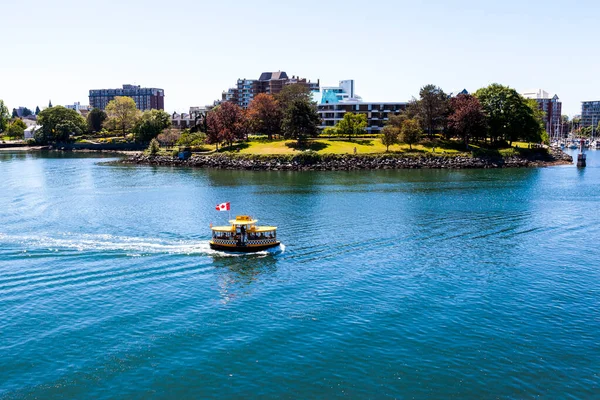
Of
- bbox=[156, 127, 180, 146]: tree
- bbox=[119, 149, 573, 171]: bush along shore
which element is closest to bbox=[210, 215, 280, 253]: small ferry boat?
bbox=[119, 149, 573, 171]: bush along shore

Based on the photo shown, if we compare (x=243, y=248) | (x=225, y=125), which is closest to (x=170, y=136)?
(x=225, y=125)

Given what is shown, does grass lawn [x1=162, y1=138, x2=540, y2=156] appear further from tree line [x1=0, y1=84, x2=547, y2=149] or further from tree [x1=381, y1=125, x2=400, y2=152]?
tree line [x1=0, y1=84, x2=547, y2=149]

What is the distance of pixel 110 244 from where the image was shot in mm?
53438

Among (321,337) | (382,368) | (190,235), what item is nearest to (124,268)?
(190,235)

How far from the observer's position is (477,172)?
120750 millimetres

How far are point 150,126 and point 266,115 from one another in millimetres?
47165

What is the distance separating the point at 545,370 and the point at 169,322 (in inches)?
903

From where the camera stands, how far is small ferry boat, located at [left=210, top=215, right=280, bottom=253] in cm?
5156

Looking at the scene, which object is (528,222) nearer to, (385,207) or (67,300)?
(385,207)

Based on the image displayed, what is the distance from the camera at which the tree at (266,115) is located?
525ft

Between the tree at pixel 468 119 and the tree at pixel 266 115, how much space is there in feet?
167

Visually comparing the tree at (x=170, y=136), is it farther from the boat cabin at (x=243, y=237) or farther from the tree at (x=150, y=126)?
the boat cabin at (x=243, y=237)

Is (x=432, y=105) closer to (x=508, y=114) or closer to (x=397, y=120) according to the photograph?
(x=397, y=120)

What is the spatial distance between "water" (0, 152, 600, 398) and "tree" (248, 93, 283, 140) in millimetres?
88024
